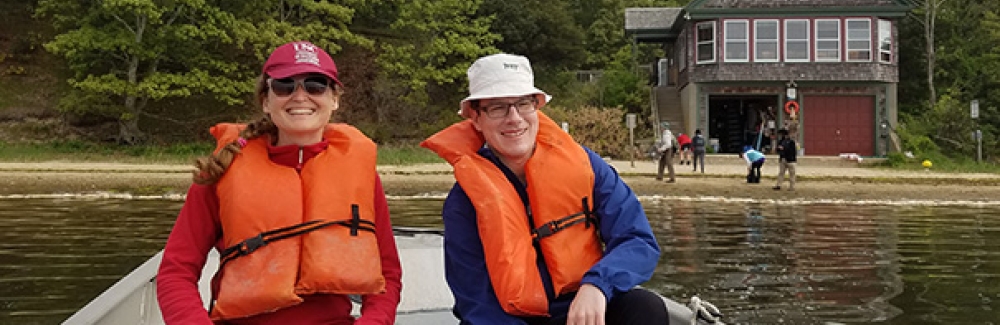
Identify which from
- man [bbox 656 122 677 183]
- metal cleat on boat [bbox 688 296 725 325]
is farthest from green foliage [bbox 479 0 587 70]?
metal cleat on boat [bbox 688 296 725 325]

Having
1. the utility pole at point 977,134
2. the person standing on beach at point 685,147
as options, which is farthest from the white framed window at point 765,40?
the utility pole at point 977,134

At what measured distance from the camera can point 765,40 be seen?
27531 mm

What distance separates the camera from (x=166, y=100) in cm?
2909

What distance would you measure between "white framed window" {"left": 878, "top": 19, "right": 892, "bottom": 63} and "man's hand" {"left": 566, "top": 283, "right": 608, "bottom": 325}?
1111 inches

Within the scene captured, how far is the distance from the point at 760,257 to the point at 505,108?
593 centimetres

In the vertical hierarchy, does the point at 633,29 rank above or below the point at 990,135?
above

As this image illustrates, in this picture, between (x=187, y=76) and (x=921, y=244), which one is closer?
(x=921, y=244)

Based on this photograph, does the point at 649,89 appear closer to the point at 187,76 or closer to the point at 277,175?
the point at 187,76

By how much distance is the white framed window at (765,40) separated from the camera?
90.3 ft

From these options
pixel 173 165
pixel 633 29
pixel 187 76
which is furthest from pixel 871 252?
pixel 633 29

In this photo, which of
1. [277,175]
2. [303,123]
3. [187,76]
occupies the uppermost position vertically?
[187,76]

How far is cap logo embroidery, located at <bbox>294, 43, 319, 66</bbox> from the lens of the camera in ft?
8.54

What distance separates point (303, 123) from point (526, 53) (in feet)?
103

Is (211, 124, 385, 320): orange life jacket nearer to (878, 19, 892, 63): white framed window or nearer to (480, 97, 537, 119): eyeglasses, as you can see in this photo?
A: (480, 97, 537, 119): eyeglasses
